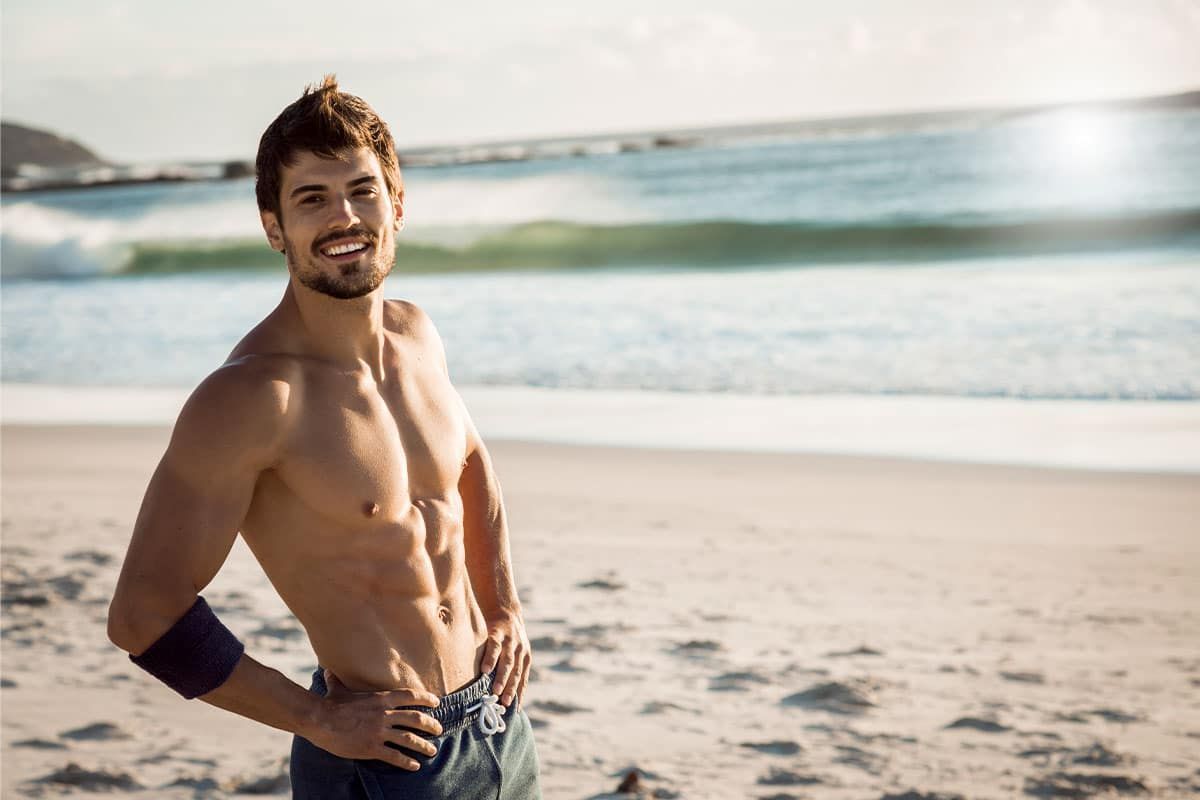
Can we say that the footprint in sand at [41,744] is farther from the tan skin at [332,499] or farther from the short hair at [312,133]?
the short hair at [312,133]

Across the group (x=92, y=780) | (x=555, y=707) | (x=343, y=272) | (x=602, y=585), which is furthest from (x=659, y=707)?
(x=343, y=272)

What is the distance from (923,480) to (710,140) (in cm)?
5985

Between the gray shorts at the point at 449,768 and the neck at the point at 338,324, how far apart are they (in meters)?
0.54

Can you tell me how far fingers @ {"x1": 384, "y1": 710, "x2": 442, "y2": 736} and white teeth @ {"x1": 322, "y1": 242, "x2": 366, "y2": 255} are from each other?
75cm

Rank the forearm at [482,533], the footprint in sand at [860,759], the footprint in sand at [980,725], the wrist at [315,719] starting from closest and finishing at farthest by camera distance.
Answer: the wrist at [315,719]
the forearm at [482,533]
the footprint in sand at [860,759]
the footprint in sand at [980,725]

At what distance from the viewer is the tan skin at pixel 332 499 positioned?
2109 millimetres

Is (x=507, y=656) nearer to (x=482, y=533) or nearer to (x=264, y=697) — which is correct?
(x=482, y=533)

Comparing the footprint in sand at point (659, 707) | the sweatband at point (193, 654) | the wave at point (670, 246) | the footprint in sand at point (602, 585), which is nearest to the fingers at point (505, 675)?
the sweatband at point (193, 654)

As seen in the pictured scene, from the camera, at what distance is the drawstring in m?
2.48

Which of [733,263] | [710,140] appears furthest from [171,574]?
[710,140]

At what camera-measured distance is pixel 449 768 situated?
7.86 feet

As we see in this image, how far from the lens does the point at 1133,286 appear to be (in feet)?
53.8

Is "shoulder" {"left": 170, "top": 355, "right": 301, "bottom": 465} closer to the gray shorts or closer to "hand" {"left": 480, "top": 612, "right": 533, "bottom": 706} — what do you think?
the gray shorts

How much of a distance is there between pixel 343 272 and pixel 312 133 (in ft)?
0.75
